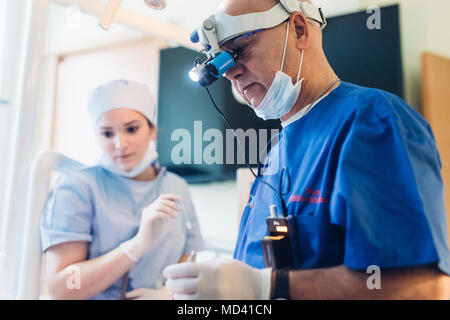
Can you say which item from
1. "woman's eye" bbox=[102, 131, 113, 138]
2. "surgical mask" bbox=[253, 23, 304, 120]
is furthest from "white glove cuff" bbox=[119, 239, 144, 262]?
"surgical mask" bbox=[253, 23, 304, 120]

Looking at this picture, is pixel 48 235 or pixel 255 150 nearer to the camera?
pixel 255 150

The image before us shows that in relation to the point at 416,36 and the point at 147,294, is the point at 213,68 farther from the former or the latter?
the point at 416,36

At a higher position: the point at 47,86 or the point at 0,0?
the point at 47,86

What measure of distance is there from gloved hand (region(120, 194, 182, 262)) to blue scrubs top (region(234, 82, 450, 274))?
370 millimetres

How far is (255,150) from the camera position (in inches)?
31.3

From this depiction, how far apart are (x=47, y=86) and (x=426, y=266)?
7.84 ft

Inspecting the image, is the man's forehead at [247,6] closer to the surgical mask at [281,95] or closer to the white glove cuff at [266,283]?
the surgical mask at [281,95]

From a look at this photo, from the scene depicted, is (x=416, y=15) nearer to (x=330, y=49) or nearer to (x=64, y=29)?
(x=330, y=49)

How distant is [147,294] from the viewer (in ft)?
3.31

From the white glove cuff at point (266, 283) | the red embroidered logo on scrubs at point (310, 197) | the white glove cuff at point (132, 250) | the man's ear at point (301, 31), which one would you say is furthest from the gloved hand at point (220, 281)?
the white glove cuff at point (132, 250)

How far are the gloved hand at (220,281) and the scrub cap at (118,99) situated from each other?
0.77m

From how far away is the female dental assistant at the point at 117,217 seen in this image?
0.98m

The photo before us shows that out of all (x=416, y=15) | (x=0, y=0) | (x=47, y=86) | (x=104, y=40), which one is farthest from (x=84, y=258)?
(x=47, y=86)

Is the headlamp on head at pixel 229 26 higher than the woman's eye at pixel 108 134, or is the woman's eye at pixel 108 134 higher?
the headlamp on head at pixel 229 26
